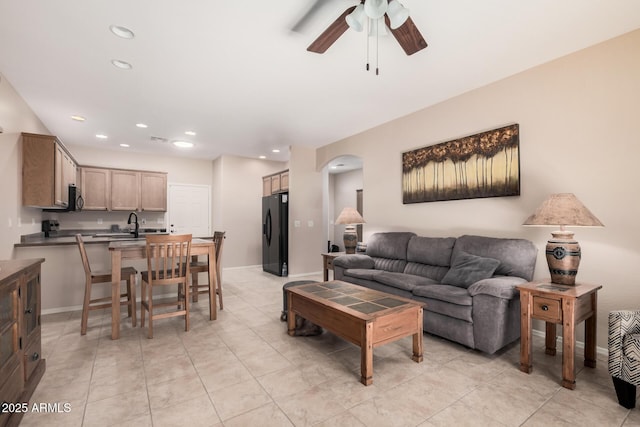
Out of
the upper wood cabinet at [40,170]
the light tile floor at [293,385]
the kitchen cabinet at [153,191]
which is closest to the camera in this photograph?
the light tile floor at [293,385]

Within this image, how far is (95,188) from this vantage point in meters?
6.16

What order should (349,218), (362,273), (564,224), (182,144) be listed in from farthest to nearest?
(182,144)
(349,218)
(362,273)
(564,224)

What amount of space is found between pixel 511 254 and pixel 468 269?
42 centimetres

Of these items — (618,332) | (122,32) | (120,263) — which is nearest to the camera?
(618,332)

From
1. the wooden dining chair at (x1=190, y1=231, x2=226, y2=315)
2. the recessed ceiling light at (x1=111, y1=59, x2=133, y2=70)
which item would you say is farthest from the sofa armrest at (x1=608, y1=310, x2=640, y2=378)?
the recessed ceiling light at (x1=111, y1=59, x2=133, y2=70)

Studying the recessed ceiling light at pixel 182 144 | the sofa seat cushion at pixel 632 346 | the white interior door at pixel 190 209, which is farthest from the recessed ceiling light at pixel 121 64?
the sofa seat cushion at pixel 632 346

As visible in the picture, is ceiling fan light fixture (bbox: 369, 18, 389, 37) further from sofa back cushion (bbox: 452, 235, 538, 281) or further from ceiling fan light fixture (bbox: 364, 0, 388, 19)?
sofa back cushion (bbox: 452, 235, 538, 281)

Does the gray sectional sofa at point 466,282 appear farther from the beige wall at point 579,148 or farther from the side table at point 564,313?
the beige wall at point 579,148

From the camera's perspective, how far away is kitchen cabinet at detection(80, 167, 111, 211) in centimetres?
607

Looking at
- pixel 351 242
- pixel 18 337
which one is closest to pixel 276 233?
pixel 351 242

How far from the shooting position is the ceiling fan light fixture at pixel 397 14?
70.9 inches

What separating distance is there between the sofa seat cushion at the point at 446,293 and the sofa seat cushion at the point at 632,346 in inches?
37.3

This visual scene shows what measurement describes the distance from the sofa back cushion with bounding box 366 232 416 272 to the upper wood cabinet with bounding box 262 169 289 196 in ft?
8.55

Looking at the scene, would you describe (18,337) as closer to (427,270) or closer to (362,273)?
(362,273)
